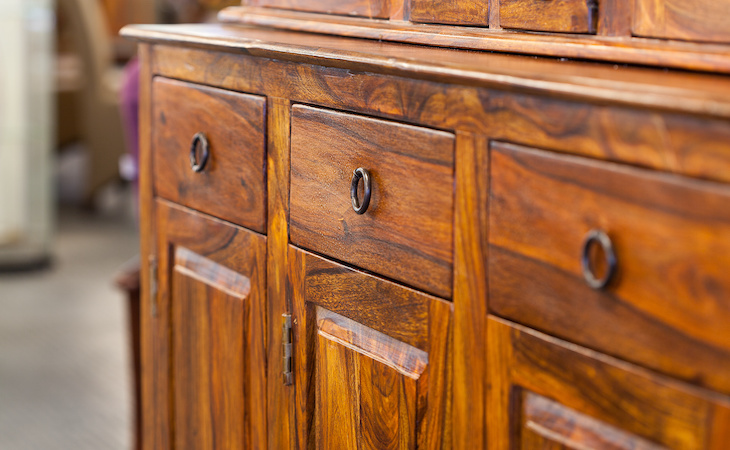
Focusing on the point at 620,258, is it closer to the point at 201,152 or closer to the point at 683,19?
the point at 683,19

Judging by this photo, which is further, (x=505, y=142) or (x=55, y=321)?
(x=55, y=321)

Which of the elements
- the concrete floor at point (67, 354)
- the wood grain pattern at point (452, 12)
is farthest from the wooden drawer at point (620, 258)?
the concrete floor at point (67, 354)

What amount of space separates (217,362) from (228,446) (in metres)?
0.11

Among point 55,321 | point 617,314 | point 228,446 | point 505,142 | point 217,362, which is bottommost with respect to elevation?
point 55,321

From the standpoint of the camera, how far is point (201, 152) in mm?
1092

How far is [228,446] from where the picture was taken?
43.8 inches

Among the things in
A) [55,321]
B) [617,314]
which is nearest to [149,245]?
[617,314]

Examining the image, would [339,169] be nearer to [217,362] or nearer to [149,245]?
[217,362]

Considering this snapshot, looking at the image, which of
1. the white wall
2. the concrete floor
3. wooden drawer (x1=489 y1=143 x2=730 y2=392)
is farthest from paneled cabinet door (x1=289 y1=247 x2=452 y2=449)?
the white wall

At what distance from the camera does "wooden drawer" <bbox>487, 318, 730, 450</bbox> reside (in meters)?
0.58

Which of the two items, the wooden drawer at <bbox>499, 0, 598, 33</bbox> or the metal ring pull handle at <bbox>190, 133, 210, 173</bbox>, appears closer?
the wooden drawer at <bbox>499, 0, 598, 33</bbox>

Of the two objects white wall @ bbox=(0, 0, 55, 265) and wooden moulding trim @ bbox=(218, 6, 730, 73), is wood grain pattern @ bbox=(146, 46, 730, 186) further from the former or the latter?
white wall @ bbox=(0, 0, 55, 265)

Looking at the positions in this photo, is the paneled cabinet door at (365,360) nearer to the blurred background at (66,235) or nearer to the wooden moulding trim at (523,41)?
the wooden moulding trim at (523,41)

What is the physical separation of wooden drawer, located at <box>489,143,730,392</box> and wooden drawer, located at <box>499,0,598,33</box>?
0.57ft
